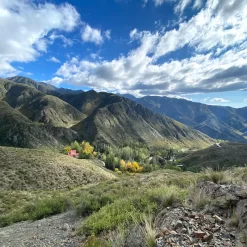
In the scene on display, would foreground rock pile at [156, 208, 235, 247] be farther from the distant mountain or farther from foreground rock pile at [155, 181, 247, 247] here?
the distant mountain

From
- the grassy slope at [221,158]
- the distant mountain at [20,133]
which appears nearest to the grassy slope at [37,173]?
the grassy slope at [221,158]

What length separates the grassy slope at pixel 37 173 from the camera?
3262cm

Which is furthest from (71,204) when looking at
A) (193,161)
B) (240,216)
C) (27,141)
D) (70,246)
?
(27,141)

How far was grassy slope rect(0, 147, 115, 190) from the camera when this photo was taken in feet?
107

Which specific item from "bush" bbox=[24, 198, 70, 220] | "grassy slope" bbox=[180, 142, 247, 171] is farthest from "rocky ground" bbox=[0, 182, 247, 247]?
"grassy slope" bbox=[180, 142, 247, 171]

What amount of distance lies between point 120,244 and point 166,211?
7.49 feet

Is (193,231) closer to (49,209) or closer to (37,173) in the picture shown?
(49,209)

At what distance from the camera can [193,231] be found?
Result: 6074mm

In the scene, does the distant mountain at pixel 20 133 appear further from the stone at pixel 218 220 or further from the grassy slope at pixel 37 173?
the stone at pixel 218 220

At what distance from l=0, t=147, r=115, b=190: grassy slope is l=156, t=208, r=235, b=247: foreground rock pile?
94.5ft

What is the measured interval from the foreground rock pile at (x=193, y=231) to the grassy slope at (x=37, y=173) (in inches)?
1134

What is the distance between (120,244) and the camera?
21.1 ft

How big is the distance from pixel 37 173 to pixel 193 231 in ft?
112

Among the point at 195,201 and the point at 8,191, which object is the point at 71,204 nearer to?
the point at 195,201
